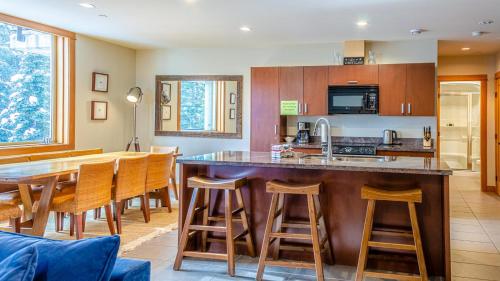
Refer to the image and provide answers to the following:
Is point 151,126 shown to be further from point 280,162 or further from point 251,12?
point 280,162

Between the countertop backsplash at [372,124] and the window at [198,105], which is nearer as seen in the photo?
the countertop backsplash at [372,124]

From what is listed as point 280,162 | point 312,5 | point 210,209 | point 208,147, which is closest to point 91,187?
point 210,209

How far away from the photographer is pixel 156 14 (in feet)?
15.8

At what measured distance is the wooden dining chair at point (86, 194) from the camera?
152 inches

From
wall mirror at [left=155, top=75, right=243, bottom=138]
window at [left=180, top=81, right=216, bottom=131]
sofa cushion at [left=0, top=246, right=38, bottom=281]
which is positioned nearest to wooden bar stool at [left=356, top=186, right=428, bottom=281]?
sofa cushion at [left=0, top=246, right=38, bottom=281]

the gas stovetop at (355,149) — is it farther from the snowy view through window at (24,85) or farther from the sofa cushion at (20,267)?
the sofa cushion at (20,267)

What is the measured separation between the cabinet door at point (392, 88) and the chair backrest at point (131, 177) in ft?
10.8

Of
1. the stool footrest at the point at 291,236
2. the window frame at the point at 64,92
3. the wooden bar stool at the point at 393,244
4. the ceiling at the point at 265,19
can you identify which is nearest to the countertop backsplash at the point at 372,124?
the ceiling at the point at 265,19

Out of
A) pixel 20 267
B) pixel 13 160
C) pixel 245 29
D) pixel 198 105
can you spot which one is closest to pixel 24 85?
Result: pixel 13 160

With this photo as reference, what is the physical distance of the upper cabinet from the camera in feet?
18.9

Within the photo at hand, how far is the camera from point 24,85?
5398mm

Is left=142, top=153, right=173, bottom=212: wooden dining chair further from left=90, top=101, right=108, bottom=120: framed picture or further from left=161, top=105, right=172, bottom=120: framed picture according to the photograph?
left=161, top=105, right=172, bottom=120: framed picture

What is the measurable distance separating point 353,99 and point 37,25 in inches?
166

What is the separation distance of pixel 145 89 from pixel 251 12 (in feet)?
10.6
